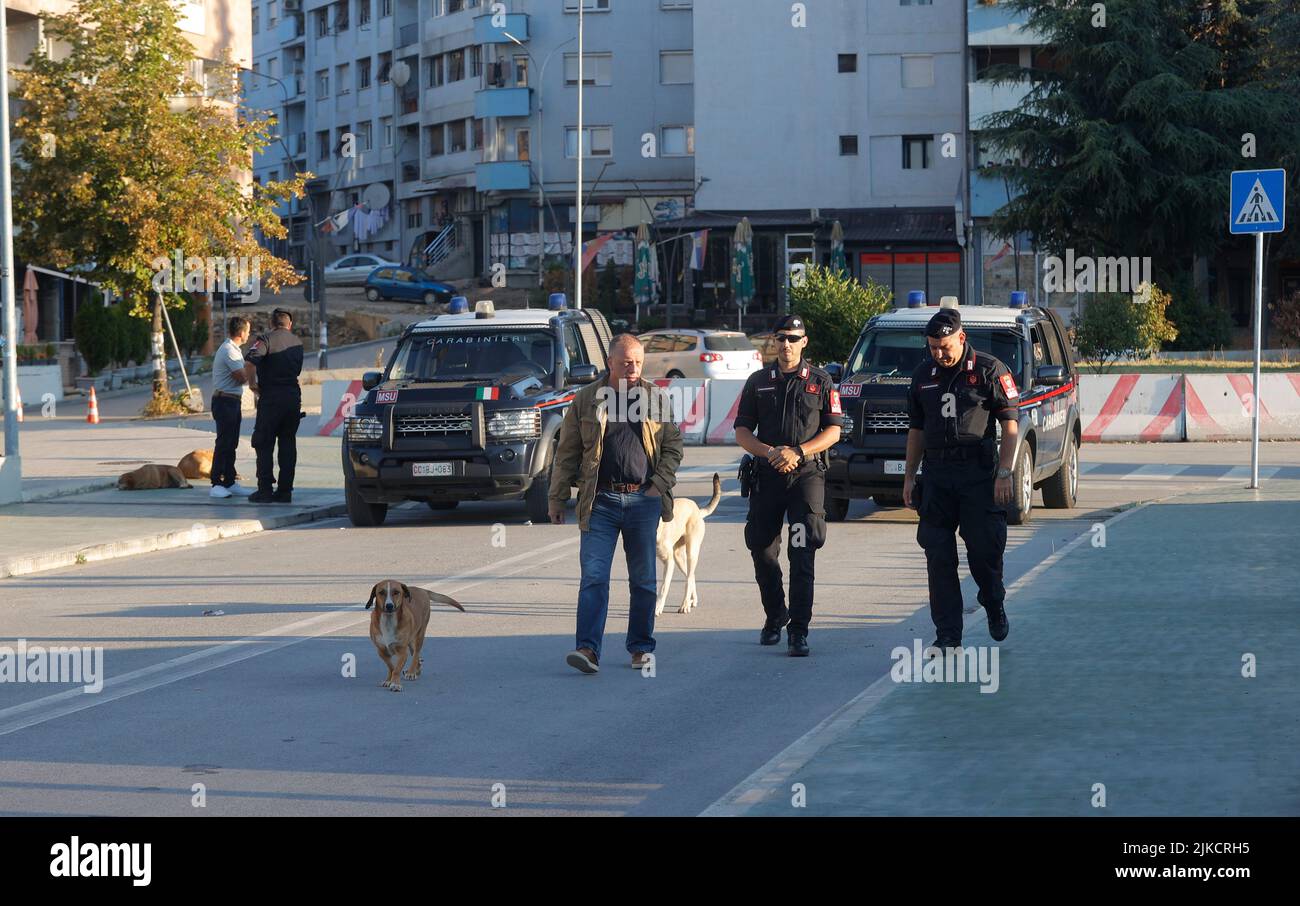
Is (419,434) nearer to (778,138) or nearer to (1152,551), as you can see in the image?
(1152,551)

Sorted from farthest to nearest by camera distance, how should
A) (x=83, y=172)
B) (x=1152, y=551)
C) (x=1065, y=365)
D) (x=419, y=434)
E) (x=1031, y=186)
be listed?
(x=1031, y=186) < (x=83, y=172) < (x=1065, y=365) < (x=419, y=434) < (x=1152, y=551)

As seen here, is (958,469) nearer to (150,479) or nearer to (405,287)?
(150,479)

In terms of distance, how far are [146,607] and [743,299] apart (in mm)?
48054

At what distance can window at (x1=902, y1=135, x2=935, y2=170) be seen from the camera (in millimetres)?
65250

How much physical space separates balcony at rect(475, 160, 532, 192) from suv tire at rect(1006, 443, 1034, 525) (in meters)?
59.7

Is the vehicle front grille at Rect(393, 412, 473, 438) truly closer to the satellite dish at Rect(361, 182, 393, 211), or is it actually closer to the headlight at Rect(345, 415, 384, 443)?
the headlight at Rect(345, 415, 384, 443)

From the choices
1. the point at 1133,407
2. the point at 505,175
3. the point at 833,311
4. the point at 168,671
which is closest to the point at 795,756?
the point at 168,671

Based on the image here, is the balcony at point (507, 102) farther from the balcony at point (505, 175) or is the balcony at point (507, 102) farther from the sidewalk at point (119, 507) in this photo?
the sidewalk at point (119, 507)

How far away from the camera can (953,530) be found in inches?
393

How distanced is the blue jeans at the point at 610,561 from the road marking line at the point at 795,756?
139cm

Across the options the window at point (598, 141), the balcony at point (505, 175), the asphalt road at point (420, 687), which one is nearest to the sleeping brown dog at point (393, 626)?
the asphalt road at point (420, 687)

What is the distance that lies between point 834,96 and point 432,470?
165 ft
